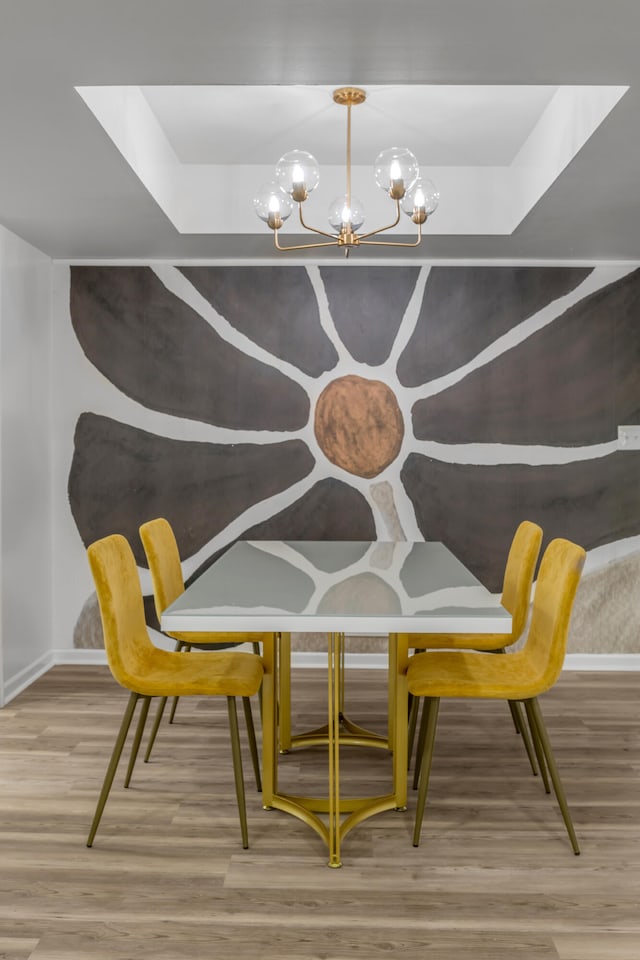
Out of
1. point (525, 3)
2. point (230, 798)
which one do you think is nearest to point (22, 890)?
point (230, 798)

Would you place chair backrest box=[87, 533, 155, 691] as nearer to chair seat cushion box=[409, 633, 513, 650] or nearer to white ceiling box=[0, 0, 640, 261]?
chair seat cushion box=[409, 633, 513, 650]

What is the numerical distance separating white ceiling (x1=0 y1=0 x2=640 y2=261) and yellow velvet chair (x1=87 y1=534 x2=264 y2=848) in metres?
1.33

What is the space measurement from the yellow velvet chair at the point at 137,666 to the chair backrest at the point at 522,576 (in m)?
1.01

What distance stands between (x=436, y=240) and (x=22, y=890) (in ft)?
10.4

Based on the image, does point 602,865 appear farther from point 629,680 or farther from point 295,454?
point 295,454

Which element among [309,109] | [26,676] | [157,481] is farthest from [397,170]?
[26,676]

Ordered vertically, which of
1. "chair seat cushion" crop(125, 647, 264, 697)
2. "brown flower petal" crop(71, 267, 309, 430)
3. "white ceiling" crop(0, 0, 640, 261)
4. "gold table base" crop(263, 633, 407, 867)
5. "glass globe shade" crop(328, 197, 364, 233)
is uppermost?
"white ceiling" crop(0, 0, 640, 261)

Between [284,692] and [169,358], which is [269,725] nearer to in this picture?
[284,692]

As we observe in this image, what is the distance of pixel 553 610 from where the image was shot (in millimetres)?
2439

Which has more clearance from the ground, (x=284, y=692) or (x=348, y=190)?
(x=348, y=190)

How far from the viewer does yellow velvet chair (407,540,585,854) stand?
2344 mm

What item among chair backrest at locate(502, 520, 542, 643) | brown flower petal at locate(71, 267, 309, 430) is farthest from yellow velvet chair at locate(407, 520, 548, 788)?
brown flower petal at locate(71, 267, 309, 430)

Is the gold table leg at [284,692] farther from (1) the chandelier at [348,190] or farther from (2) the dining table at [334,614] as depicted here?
(1) the chandelier at [348,190]

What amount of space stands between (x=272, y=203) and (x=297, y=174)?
0.64 ft
